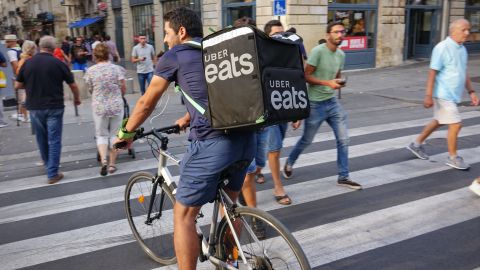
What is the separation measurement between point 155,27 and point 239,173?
23238 millimetres

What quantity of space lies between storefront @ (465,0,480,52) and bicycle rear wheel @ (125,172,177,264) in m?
22.2

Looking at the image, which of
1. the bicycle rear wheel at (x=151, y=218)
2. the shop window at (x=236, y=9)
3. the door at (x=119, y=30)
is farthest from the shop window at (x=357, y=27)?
the door at (x=119, y=30)

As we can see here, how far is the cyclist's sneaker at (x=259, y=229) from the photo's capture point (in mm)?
2549

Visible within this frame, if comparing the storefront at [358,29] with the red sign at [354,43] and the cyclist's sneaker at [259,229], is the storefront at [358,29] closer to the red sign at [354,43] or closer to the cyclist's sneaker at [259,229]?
the red sign at [354,43]

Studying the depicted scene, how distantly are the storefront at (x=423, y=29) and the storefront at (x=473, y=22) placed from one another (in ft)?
7.14

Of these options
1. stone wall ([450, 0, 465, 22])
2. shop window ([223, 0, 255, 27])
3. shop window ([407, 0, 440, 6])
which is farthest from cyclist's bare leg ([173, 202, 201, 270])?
stone wall ([450, 0, 465, 22])

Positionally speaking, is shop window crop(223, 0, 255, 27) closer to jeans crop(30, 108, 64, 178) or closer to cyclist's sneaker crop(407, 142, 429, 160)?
cyclist's sneaker crop(407, 142, 429, 160)

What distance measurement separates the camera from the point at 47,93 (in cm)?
597

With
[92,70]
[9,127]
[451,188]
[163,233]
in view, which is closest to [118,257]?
[163,233]

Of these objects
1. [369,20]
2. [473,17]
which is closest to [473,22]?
[473,17]

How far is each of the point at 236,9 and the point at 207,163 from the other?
17333mm

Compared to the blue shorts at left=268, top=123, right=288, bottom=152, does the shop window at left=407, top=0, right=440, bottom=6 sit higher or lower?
higher

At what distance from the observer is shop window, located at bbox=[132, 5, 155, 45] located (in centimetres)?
2595

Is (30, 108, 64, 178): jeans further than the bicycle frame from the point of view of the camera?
Yes
